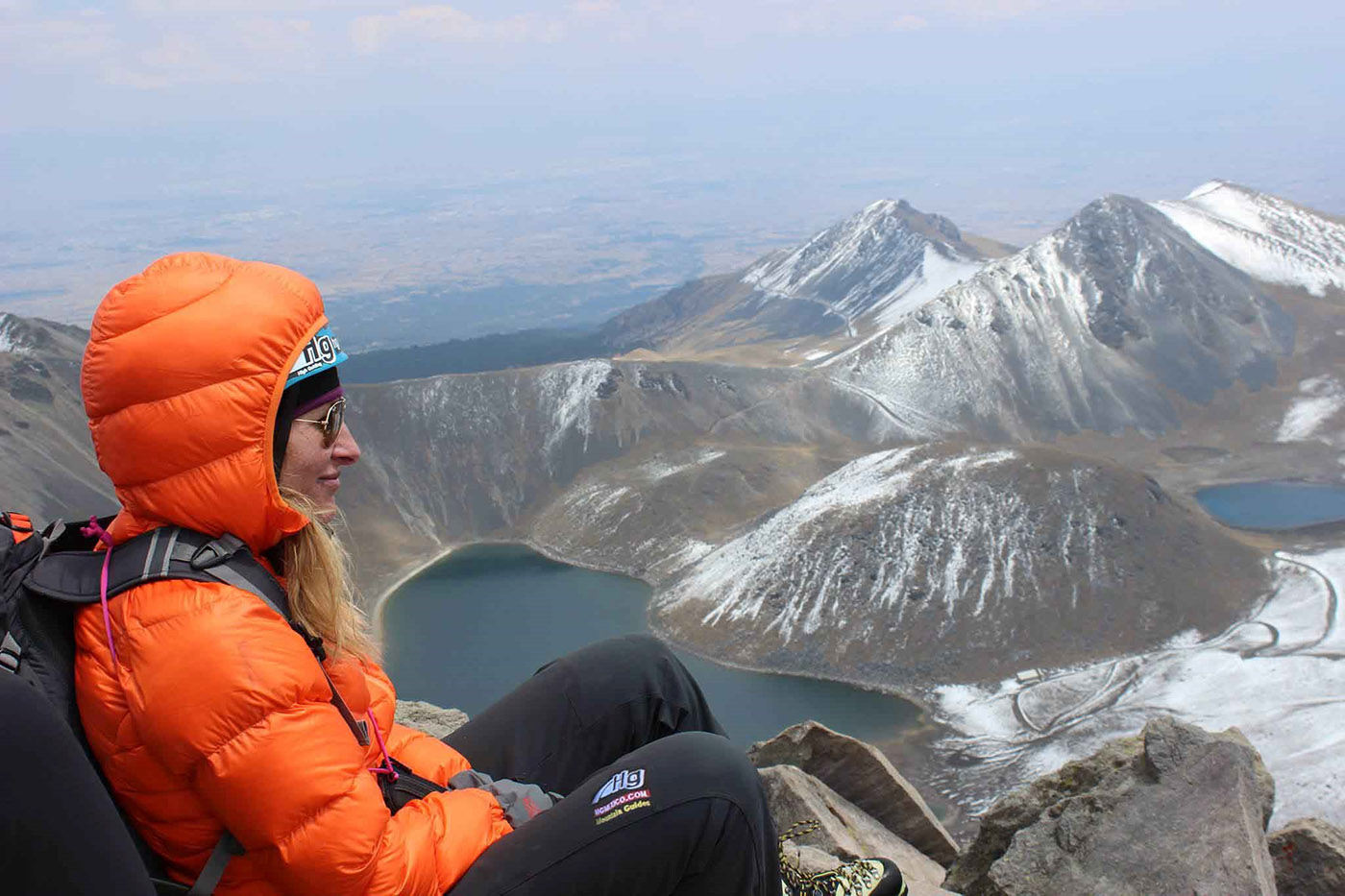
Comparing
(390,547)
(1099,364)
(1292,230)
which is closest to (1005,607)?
(390,547)

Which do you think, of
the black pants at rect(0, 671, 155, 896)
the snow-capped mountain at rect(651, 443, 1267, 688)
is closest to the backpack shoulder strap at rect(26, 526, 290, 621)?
the black pants at rect(0, 671, 155, 896)

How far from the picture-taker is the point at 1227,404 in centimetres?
12125

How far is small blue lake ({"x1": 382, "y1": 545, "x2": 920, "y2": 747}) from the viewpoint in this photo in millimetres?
56094

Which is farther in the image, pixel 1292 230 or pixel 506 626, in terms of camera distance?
pixel 1292 230

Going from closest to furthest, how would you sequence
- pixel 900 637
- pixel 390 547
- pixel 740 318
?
pixel 900 637 → pixel 390 547 → pixel 740 318

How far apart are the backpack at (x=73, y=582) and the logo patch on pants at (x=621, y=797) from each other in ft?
5.67

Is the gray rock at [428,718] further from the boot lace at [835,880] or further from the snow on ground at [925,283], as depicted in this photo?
the snow on ground at [925,283]

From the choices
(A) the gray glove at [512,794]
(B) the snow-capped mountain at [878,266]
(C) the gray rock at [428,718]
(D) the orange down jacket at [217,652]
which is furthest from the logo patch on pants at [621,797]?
(B) the snow-capped mountain at [878,266]

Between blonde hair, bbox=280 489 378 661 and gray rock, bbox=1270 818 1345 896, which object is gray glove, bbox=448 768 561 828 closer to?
blonde hair, bbox=280 489 378 661

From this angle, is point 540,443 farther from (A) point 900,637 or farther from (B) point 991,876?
(B) point 991,876

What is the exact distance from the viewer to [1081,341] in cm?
12444

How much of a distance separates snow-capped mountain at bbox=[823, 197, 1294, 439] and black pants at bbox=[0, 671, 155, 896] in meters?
116

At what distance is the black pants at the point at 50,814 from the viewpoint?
3533 mm

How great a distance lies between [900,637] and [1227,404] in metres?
82.5
